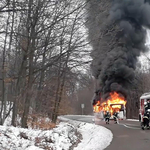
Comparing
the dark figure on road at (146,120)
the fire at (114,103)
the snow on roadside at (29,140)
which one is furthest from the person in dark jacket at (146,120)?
the fire at (114,103)

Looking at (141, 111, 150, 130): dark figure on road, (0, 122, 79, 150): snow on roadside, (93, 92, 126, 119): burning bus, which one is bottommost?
(0, 122, 79, 150): snow on roadside

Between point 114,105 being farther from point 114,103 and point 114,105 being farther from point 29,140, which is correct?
point 29,140

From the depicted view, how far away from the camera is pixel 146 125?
14367 mm

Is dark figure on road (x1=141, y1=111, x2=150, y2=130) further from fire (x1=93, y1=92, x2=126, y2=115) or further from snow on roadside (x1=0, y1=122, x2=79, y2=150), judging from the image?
fire (x1=93, y1=92, x2=126, y2=115)

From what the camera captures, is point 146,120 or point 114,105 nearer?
point 146,120

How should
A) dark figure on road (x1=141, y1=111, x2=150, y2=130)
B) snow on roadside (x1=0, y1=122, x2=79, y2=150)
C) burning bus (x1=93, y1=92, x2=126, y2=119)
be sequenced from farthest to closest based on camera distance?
burning bus (x1=93, y1=92, x2=126, y2=119)
dark figure on road (x1=141, y1=111, x2=150, y2=130)
snow on roadside (x1=0, y1=122, x2=79, y2=150)

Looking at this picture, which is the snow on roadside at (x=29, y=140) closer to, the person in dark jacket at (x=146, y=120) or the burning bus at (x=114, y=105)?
the person in dark jacket at (x=146, y=120)

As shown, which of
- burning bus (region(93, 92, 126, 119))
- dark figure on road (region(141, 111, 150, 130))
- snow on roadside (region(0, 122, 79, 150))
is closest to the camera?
snow on roadside (region(0, 122, 79, 150))

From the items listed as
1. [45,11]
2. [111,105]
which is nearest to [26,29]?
[45,11]

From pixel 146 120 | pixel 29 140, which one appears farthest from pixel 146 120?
pixel 29 140

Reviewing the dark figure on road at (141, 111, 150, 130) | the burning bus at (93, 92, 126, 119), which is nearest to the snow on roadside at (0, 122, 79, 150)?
the dark figure on road at (141, 111, 150, 130)

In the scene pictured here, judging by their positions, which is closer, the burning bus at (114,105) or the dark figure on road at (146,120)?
the dark figure on road at (146,120)

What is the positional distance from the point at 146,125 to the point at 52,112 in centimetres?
740

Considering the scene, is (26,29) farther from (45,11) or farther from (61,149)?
(61,149)
